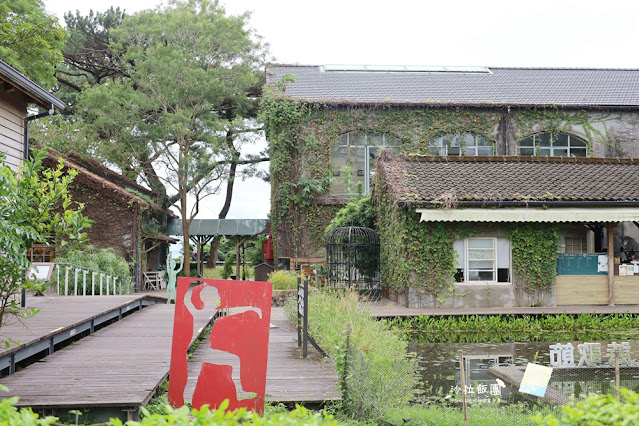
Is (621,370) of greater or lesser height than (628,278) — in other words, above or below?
below

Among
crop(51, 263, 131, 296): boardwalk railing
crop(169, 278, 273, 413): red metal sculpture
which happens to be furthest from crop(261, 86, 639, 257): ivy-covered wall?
crop(169, 278, 273, 413): red metal sculpture

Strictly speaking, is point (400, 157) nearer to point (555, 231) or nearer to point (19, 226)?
point (555, 231)

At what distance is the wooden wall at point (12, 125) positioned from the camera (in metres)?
11.2

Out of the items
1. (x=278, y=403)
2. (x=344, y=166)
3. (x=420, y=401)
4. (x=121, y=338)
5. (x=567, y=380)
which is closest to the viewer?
(x=278, y=403)

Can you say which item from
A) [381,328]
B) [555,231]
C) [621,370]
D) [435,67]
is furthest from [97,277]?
[435,67]

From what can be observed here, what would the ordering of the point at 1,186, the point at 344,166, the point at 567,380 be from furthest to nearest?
the point at 344,166 → the point at 567,380 → the point at 1,186

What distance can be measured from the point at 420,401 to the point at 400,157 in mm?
11826

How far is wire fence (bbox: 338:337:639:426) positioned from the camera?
6.28 m

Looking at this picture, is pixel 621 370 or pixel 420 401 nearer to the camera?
pixel 420 401

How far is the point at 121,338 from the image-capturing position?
9.57 m

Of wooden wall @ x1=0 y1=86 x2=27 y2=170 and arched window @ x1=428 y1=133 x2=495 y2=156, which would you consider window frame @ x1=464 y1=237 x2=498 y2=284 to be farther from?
wooden wall @ x1=0 y1=86 x2=27 y2=170

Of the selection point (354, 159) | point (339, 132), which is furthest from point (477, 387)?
point (339, 132)

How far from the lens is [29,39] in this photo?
19.2m

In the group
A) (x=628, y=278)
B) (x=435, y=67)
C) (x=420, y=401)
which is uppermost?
(x=435, y=67)
